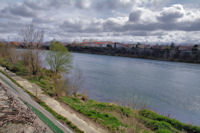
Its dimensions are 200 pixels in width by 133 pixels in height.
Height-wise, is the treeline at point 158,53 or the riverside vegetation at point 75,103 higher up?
the treeline at point 158,53

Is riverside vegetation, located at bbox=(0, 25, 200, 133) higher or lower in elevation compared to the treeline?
lower

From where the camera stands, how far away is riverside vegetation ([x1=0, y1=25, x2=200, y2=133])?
20.2ft

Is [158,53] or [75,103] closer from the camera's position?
[75,103]

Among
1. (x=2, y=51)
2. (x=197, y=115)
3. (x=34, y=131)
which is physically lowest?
(x=197, y=115)

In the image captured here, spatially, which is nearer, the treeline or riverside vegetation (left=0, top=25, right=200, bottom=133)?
riverside vegetation (left=0, top=25, right=200, bottom=133)

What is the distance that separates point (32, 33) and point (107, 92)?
9.68 meters

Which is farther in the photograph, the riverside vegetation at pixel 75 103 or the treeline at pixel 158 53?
the treeline at pixel 158 53

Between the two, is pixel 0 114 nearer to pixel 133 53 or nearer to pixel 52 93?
pixel 52 93

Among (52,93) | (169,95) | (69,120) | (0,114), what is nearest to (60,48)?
(52,93)

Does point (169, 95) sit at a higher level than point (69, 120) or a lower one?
lower

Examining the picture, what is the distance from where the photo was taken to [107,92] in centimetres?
1695

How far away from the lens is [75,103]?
31.1ft

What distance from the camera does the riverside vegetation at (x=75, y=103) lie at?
617 cm

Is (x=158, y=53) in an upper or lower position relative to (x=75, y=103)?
upper
